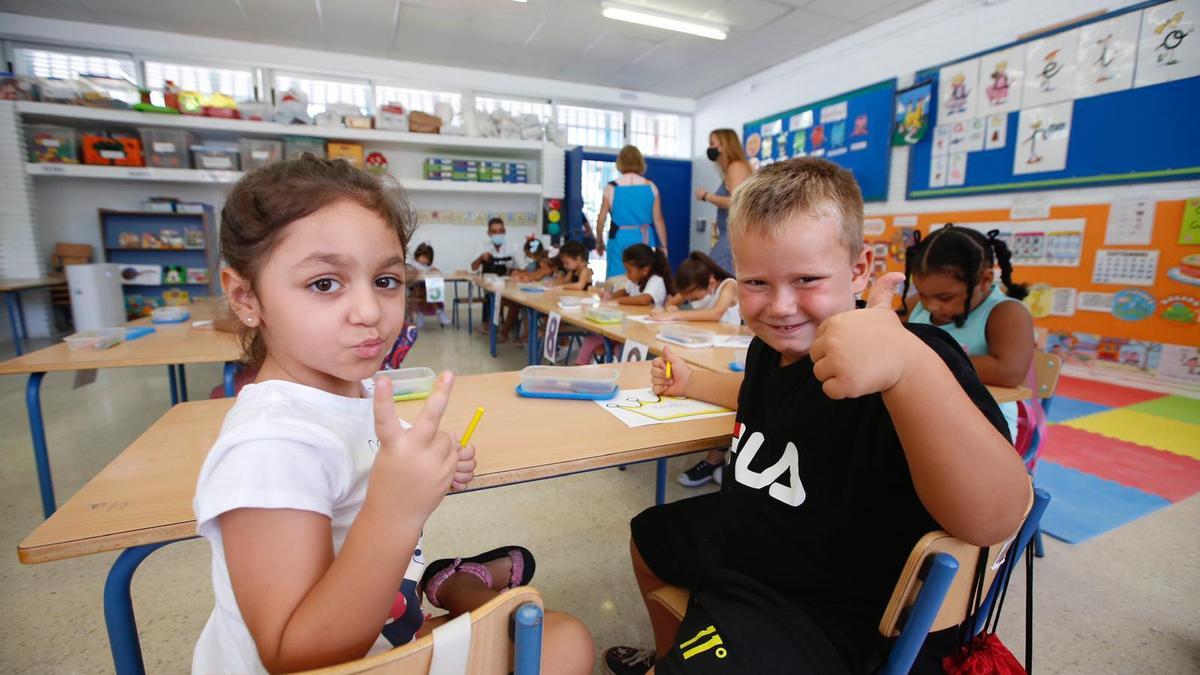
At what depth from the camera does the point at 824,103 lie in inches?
225

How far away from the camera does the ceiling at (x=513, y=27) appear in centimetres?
503

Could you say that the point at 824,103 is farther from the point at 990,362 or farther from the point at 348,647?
the point at 348,647

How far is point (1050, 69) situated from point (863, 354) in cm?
468

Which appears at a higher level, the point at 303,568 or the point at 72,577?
the point at 303,568

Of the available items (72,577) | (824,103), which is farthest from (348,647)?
(824,103)

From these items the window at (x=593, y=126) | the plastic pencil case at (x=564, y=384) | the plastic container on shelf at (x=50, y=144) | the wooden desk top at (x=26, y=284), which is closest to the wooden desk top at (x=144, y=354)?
the plastic pencil case at (x=564, y=384)

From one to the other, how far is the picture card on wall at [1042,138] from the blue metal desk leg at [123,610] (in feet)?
16.5

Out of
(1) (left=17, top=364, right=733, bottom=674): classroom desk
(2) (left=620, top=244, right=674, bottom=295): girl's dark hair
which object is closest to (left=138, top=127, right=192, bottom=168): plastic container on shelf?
(2) (left=620, top=244, right=674, bottom=295): girl's dark hair

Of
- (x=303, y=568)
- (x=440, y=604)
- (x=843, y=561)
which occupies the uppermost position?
(x=303, y=568)

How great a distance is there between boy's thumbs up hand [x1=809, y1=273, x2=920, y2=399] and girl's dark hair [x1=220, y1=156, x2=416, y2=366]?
55 cm

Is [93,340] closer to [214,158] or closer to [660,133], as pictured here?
[214,158]

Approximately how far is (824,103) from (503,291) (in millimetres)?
4093

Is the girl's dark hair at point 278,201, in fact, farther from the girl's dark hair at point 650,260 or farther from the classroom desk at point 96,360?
the girl's dark hair at point 650,260

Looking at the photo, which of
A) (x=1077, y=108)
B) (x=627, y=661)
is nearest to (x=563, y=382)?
(x=627, y=661)
